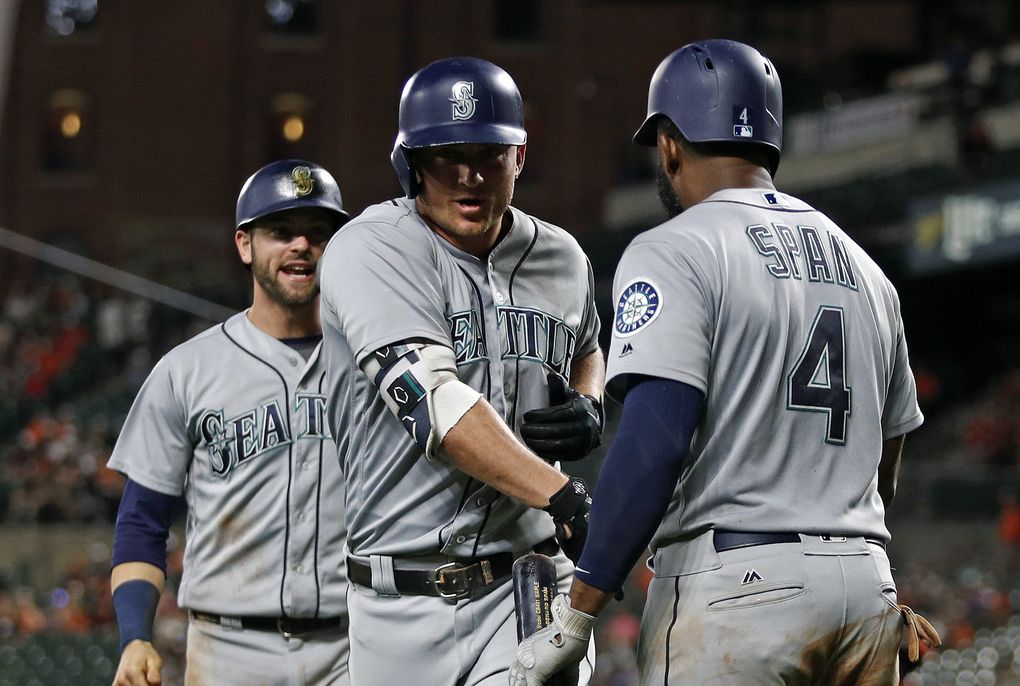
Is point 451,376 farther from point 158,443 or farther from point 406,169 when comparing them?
point 158,443

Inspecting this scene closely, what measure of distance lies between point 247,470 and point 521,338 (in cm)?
120

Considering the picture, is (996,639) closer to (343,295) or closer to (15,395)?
(343,295)

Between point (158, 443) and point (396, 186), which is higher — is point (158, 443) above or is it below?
above

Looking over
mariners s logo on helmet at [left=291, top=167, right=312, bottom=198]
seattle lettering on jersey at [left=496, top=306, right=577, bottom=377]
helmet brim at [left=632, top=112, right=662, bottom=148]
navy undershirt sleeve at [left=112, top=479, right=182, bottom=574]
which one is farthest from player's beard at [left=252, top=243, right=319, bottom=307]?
helmet brim at [left=632, top=112, right=662, bottom=148]

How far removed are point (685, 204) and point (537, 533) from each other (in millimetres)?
831

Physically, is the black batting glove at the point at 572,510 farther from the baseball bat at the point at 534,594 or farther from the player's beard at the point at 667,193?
the player's beard at the point at 667,193

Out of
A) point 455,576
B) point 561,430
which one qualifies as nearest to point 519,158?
point 561,430

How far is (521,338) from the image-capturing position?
336cm

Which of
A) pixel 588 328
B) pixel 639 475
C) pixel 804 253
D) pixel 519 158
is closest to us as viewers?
pixel 639 475

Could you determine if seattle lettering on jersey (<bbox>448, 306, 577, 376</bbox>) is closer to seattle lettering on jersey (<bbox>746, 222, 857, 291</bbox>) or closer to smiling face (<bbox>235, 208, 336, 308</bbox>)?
seattle lettering on jersey (<bbox>746, 222, 857, 291</bbox>)

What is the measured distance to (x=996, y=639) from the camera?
937 centimetres

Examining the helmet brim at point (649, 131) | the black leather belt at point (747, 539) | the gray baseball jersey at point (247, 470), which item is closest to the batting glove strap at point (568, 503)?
the black leather belt at point (747, 539)

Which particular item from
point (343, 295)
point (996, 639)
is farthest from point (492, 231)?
point (996, 639)

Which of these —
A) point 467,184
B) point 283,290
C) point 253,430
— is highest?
point 467,184
